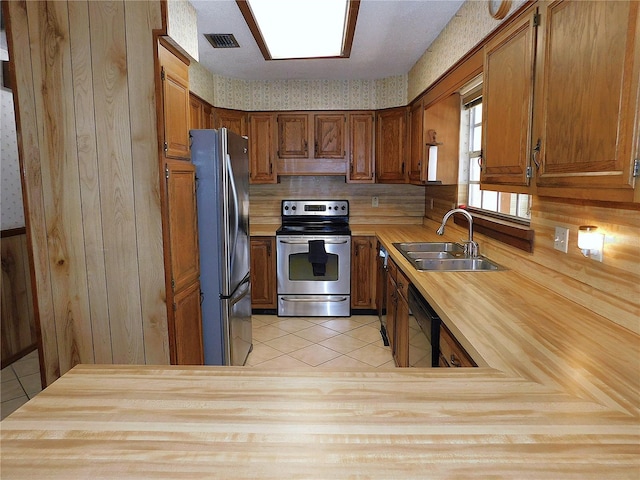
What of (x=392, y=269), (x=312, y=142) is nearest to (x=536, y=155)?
(x=392, y=269)

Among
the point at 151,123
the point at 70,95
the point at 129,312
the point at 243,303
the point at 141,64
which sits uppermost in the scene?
the point at 141,64

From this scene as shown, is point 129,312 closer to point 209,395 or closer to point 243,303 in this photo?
point 243,303

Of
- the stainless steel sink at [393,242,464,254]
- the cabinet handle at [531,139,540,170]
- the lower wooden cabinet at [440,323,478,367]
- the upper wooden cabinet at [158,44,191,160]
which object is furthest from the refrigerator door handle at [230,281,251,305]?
the cabinet handle at [531,139,540,170]

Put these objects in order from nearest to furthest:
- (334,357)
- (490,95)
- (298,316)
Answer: (490,95), (334,357), (298,316)

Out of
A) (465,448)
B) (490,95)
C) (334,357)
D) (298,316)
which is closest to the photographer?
(465,448)

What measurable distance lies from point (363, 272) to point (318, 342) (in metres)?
0.98

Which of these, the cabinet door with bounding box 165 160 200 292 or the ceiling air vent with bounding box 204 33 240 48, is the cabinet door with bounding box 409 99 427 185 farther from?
the cabinet door with bounding box 165 160 200 292

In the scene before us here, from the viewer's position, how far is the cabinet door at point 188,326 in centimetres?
237

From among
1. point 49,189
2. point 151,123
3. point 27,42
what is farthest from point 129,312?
point 27,42

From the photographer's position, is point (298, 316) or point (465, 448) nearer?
point (465, 448)

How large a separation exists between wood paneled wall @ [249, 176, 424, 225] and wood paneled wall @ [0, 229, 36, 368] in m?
2.27

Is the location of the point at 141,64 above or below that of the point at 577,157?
above

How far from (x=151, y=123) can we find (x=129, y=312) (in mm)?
1004

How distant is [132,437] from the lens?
862mm
